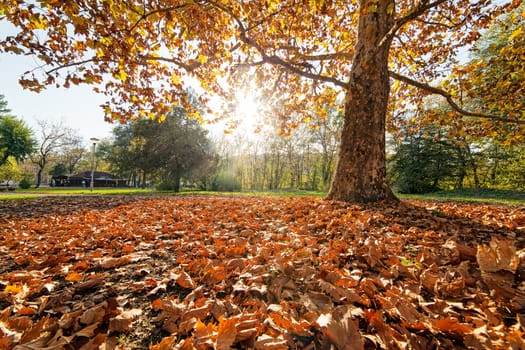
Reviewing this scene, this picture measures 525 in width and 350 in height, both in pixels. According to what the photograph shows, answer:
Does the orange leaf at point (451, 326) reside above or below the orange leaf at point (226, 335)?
above

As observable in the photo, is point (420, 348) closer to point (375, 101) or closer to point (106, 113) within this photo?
point (375, 101)

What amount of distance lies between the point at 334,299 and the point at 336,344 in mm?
366

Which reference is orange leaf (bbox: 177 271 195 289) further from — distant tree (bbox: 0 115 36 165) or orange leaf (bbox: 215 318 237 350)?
distant tree (bbox: 0 115 36 165)

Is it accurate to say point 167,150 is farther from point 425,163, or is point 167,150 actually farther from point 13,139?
point 13,139

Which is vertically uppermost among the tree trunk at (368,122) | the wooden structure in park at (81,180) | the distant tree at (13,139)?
the distant tree at (13,139)

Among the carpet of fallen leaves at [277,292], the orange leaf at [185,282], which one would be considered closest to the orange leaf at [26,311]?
the carpet of fallen leaves at [277,292]

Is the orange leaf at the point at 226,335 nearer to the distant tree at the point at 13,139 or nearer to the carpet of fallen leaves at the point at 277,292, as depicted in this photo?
the carpet of fallen leaves at the point at 277,292

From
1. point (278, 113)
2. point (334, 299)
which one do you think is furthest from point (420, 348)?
point (278, 113)

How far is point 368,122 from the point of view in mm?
4305

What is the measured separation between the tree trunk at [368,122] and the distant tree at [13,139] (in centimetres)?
4396

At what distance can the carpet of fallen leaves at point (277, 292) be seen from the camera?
3.22 ft

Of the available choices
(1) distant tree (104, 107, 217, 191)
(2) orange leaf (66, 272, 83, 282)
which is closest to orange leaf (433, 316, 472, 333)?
(2) orange leaf (66, 272, 83, 282)

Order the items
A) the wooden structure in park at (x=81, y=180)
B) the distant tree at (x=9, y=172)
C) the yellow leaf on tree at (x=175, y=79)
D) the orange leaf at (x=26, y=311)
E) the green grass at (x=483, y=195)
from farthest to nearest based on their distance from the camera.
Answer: the wooden structure in park at (x=81, y=180), the distant tree at (x=9, y=172), the green grass at (x=483, y=195), the yellow leaf on tree at (x=175, y=79), the orange leaf at (x=26, y=311)

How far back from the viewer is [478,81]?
4914 millimetres
